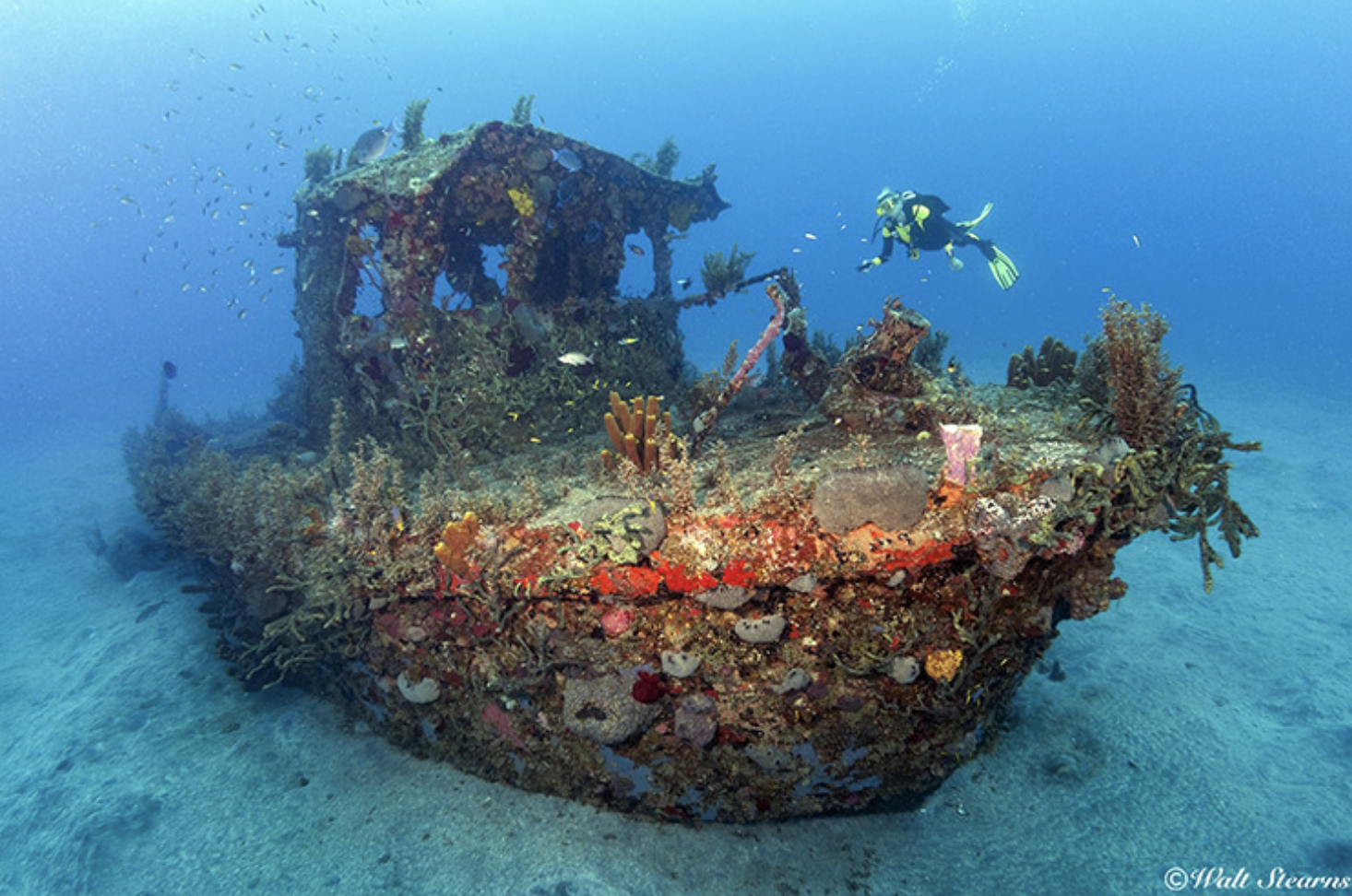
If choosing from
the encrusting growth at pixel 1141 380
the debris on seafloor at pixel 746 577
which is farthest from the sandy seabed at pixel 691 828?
the encrusting growth at pixel 1141 380

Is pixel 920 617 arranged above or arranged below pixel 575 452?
below

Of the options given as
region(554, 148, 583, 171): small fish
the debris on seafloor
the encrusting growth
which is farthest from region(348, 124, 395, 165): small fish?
the encrusting growth

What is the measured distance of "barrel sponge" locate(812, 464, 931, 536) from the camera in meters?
3.83

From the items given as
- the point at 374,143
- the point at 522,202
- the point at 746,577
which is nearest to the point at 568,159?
the point at 522,202

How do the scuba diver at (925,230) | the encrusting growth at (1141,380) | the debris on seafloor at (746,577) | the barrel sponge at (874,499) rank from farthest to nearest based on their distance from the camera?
the scuba diver at (925,230)
the encrusting growth at (1141,380)
the debris on seafloor at (746,577)
the barrel sponge at (874,499)

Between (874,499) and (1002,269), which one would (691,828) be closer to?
(874,499)

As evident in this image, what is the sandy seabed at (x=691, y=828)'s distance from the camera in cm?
439

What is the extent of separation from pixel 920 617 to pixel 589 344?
7.63m

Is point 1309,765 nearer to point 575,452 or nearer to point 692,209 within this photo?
point 575,452

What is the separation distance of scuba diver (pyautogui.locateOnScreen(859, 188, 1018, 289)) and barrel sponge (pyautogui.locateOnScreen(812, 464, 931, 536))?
4085mm

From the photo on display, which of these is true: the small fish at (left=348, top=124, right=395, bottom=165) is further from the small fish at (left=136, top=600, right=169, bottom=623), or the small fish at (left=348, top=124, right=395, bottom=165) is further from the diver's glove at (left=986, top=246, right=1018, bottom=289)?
the diver's glove at (left=986, top=246, right=1018, bottom=289)

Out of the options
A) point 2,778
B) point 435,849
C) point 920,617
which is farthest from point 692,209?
point 2,778

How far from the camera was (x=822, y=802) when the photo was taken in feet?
14.9

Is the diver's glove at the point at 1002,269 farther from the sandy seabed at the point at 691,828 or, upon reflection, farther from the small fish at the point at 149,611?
the small fish at the point at 149,611
